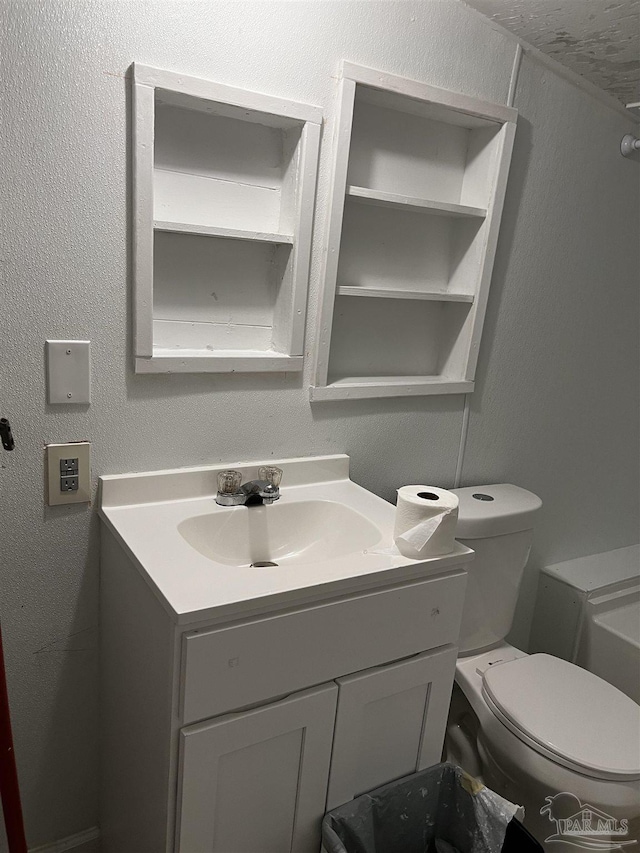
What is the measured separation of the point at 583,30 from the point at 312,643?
1.55 metres

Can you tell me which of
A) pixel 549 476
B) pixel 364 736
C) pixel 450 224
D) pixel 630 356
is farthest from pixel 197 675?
pixel 630 356

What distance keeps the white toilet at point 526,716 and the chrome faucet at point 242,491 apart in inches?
21.4

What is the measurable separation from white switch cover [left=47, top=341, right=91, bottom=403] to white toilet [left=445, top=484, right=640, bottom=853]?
0.99 m

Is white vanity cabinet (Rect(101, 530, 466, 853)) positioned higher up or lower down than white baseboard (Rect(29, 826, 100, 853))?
higher up

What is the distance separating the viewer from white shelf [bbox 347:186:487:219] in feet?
4.85

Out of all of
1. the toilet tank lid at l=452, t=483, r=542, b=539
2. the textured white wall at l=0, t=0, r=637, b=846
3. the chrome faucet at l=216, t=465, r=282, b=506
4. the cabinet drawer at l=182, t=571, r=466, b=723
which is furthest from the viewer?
the toilet tank lid at l=452, t=483, r=542, b=539

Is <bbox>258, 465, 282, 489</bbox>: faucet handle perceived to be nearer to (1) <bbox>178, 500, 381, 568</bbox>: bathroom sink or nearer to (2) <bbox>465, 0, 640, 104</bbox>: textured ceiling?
(1) <bbox>178, 500, 381, 568</bbox>: bathroom sink

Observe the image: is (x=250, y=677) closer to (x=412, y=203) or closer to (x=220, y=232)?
(x=220, y=232)

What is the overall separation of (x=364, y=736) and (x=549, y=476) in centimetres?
120

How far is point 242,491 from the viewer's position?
4.65 feet

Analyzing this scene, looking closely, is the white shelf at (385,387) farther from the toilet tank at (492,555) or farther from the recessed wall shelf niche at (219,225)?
the toilet tank at (492,555)

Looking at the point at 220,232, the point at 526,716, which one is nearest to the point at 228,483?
the point at 220,232

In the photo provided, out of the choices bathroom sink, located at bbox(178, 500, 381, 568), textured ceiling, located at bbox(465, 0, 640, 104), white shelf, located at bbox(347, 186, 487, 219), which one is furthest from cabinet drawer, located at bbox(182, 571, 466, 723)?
textured ceiling, located at bbox(465, 0, 640, 104)

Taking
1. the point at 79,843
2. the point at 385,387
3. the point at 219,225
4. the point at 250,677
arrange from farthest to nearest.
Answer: the point at 385,387, the point at 79,843, the point at 219,225, the point at 250,677
